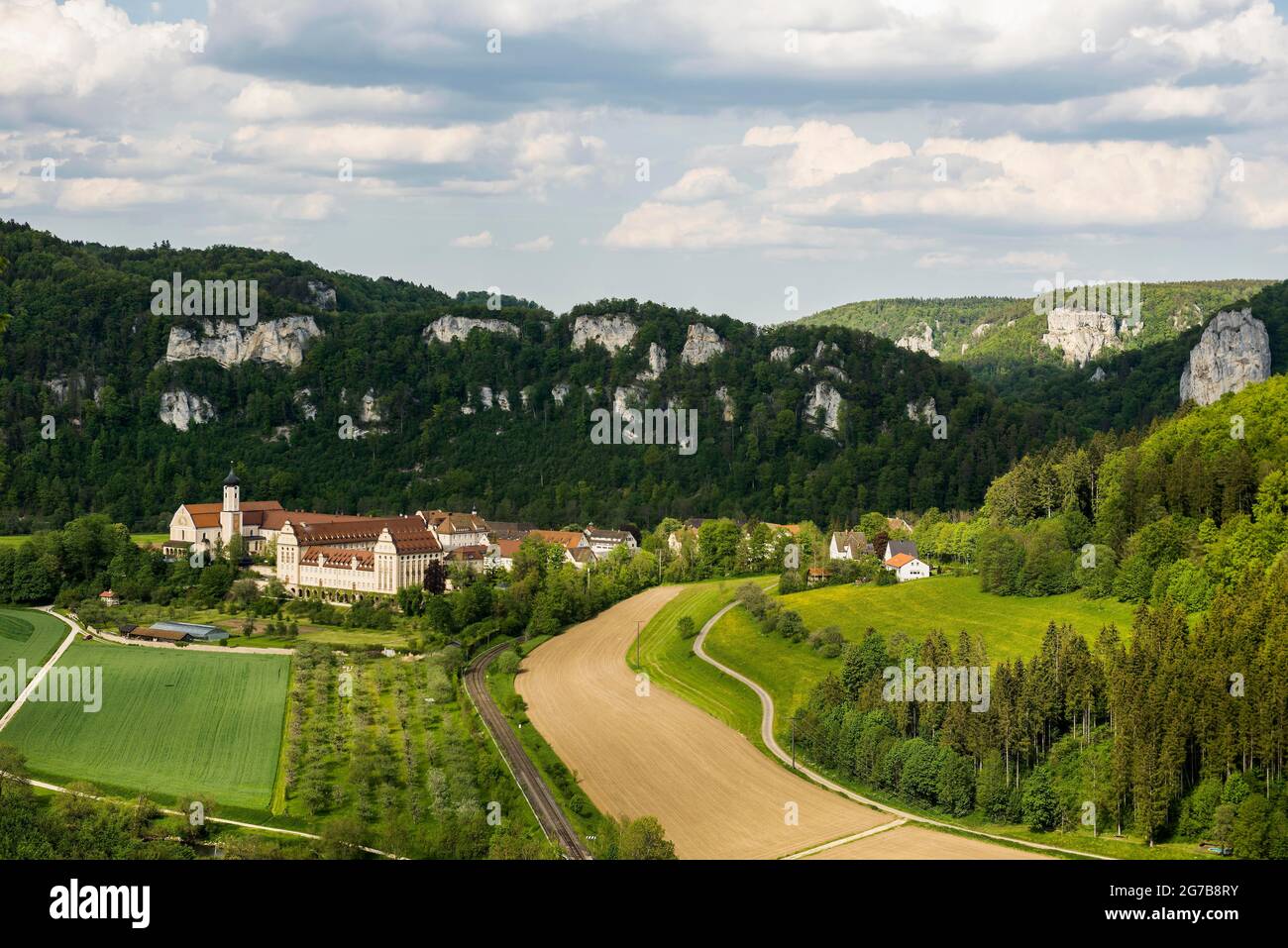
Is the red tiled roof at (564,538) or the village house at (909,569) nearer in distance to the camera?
the village house at (909,569)

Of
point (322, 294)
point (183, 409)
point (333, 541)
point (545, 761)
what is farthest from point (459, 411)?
point (545, 761)

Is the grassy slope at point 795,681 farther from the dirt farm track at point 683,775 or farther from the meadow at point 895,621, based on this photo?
the dirt farm track at point 683,775

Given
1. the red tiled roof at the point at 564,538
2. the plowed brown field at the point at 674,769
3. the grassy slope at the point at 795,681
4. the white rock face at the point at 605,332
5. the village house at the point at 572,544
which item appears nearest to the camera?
the grassy slope at the point at 795,681

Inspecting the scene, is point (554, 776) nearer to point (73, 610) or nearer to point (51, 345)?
point (73, 610)

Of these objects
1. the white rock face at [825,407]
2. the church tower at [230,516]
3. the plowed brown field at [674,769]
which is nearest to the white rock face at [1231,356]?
the white rock face at [825,407]

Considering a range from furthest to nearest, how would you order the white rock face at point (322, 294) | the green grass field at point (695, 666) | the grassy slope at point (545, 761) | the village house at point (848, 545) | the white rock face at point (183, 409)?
the white rock face at point (322, 294), the white rock face at point (183, 409), the village house at point (848, 545), the green grass field at point (695, 666), the grassy slope at point (545, 761)

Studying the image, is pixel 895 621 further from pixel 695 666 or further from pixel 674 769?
pixel 674 769

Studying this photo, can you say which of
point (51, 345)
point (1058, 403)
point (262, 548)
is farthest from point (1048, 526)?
point (51, 345)
